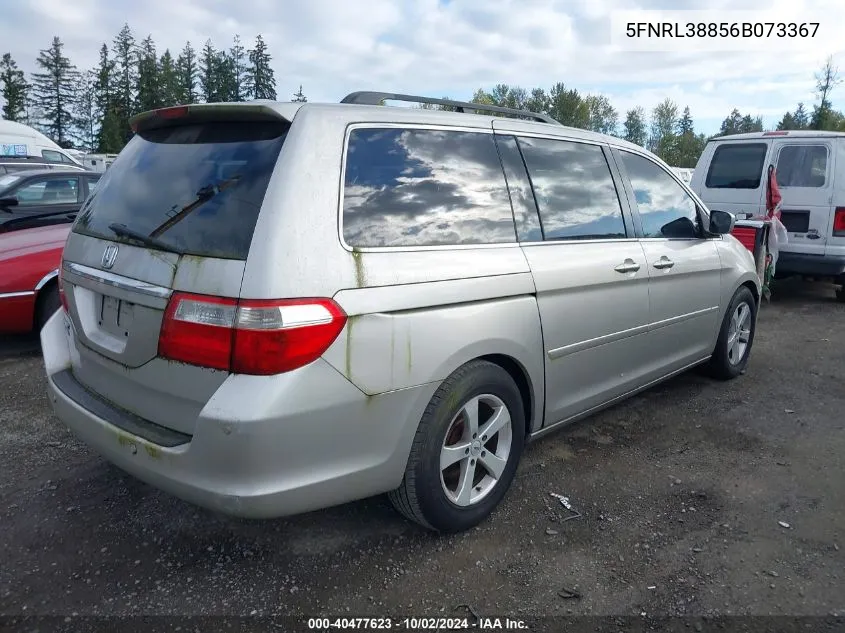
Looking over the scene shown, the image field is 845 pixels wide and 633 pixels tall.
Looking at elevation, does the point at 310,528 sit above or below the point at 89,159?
below

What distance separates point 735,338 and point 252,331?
4167 mm

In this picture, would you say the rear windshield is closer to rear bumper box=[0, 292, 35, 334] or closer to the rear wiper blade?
the rear wiper blade

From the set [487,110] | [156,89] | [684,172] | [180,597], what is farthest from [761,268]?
[156,89]

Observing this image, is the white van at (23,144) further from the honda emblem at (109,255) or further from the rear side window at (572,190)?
the rear side window at (572,190)

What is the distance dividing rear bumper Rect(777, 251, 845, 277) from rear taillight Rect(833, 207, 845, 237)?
30 cm

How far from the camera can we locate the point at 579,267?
10.6 ft

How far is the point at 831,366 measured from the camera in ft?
17.8

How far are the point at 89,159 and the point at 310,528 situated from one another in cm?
3190

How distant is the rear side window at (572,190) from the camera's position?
10.5ft

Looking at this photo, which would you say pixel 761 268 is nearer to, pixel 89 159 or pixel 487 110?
pixel 487 110

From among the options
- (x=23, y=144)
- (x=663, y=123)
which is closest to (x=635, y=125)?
(x=663, y=123)

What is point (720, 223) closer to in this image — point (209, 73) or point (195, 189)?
point (195, 189)

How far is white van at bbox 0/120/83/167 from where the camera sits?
18.1 meters

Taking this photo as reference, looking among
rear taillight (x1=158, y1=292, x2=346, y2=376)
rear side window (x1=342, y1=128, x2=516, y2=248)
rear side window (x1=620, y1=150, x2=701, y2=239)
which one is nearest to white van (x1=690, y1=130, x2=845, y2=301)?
rear side window (x1=620, y1=150, x2=701, y2=239)
